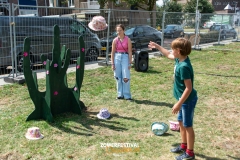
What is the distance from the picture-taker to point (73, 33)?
9.55 meters

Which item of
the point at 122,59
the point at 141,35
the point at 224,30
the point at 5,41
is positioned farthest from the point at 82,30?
the point at 224,30

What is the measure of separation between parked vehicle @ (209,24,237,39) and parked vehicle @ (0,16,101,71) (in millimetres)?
10378

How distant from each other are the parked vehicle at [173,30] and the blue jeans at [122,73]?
7.72m

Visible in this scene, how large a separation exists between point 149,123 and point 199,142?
3.19ft

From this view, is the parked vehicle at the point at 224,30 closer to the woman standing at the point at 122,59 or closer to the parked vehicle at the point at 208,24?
the parked vehicle at the point at 208,24

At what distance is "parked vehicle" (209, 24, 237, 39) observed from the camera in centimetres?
1802

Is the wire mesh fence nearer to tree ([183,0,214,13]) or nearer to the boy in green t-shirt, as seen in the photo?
the boy in green t-shirt

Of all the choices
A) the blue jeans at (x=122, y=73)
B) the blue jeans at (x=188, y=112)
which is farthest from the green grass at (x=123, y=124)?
the blue jeans at (x=188, y=112)

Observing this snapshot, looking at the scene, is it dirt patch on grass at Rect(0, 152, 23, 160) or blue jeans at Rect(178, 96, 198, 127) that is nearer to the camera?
blue jeans at Rect(178, 96, 198, 127)

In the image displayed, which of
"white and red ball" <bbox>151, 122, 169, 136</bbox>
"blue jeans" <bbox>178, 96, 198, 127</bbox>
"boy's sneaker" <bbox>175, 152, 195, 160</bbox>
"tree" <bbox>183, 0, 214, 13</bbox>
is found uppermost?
"tree" <bbox>183, 0, 214, 13</bbox>

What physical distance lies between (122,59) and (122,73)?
30 centimetres

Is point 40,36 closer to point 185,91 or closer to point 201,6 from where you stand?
point 185,91

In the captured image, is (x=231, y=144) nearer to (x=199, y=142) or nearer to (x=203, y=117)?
(x=199, y=142)

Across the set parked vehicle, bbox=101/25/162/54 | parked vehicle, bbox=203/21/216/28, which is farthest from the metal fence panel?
parked vehicle, bbox=203/21/216/28
